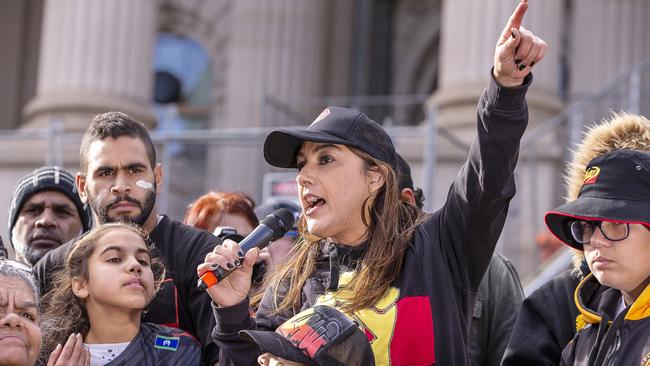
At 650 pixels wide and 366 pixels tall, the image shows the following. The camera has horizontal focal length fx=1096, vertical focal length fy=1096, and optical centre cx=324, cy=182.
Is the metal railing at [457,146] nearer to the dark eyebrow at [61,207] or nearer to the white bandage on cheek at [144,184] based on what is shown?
the dark eyebrow at [61,207]

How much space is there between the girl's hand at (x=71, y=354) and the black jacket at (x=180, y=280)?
463 mm

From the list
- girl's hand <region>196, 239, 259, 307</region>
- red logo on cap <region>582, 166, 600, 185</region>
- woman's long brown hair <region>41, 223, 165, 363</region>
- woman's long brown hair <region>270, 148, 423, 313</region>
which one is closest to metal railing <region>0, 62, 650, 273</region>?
Result: woman's long brown hair <region>41, 223, 165, 363</region>

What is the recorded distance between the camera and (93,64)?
12922 mm

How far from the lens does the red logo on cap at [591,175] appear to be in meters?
3.76

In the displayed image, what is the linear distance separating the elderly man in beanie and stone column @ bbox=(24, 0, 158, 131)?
23.3ft

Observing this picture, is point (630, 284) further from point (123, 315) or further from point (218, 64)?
point (218, 64)

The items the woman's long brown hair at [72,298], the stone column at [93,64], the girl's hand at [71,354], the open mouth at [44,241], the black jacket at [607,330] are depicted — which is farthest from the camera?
the stone column at [93,64]

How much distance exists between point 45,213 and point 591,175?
2.92 metres

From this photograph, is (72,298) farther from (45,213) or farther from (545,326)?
(545,326)

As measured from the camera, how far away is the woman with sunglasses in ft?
11.7

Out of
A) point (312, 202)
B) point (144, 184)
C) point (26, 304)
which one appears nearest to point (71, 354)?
point (26, 304)

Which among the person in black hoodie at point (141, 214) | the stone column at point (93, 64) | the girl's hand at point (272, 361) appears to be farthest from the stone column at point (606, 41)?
the girl's hand at point (272, 361)

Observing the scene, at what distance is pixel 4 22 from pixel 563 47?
934 cm

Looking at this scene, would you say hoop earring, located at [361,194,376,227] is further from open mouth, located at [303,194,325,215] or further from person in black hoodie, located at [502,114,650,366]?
person in black hoodie, located at [502,114,650,366]
